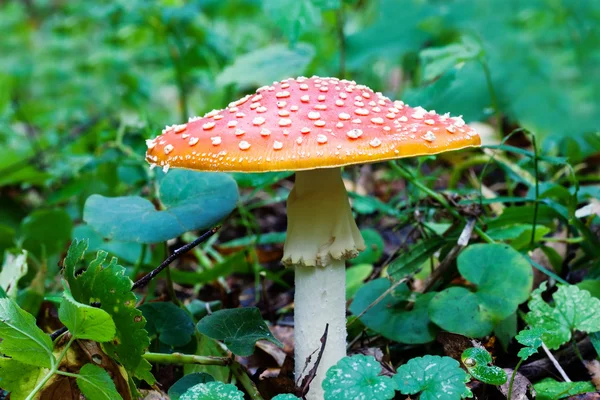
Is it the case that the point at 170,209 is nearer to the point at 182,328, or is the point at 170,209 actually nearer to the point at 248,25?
the point at 182,328

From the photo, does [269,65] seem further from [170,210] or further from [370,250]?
[170,210]

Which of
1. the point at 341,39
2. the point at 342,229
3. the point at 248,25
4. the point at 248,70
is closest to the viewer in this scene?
the point at 342,229

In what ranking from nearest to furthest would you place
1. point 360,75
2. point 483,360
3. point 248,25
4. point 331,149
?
point 331,149, point 483,360, point 360,75, point 248,25

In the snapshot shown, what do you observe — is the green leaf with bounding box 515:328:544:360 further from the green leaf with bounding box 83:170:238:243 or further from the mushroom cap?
the green leaf with bounding box 83:170:238:243

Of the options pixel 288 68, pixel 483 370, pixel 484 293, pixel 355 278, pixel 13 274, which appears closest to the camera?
pixel 483 370

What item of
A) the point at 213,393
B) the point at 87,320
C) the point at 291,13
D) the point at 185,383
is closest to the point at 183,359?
the point at 185,383

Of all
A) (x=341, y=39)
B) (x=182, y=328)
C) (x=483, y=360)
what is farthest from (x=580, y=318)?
(x=341, y=39)
